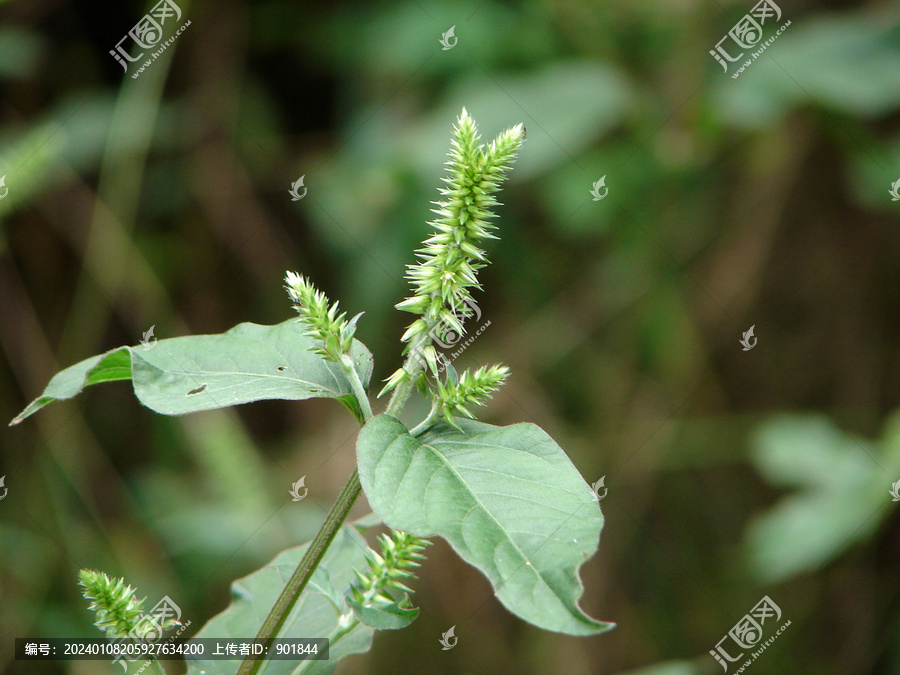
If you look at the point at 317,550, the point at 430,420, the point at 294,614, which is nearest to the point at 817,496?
the point at 294,614

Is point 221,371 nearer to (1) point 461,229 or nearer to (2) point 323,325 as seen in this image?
(2) point 323,325

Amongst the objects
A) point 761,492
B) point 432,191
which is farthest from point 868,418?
point 432,191

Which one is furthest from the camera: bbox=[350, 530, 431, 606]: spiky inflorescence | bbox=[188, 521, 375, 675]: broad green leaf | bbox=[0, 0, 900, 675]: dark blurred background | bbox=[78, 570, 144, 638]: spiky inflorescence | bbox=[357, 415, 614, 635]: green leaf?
bbox=[0, 0, 900, 675]: dark blurred background

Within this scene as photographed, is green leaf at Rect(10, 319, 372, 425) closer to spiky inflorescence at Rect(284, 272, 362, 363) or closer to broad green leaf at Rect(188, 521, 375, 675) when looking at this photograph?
spiky inflorescence at Rect(284, 272, 362, 363)

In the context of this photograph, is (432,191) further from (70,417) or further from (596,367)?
(70,417)

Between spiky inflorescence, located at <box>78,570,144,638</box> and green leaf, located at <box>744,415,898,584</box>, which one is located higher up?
spiky inflorescence, located at <box>78,570,144,638</box>

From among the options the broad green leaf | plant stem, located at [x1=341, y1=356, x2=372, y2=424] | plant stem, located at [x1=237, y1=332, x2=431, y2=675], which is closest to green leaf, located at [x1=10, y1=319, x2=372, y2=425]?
plant stem, located at [x1=341, y1=356, x2=372, y2=424]
